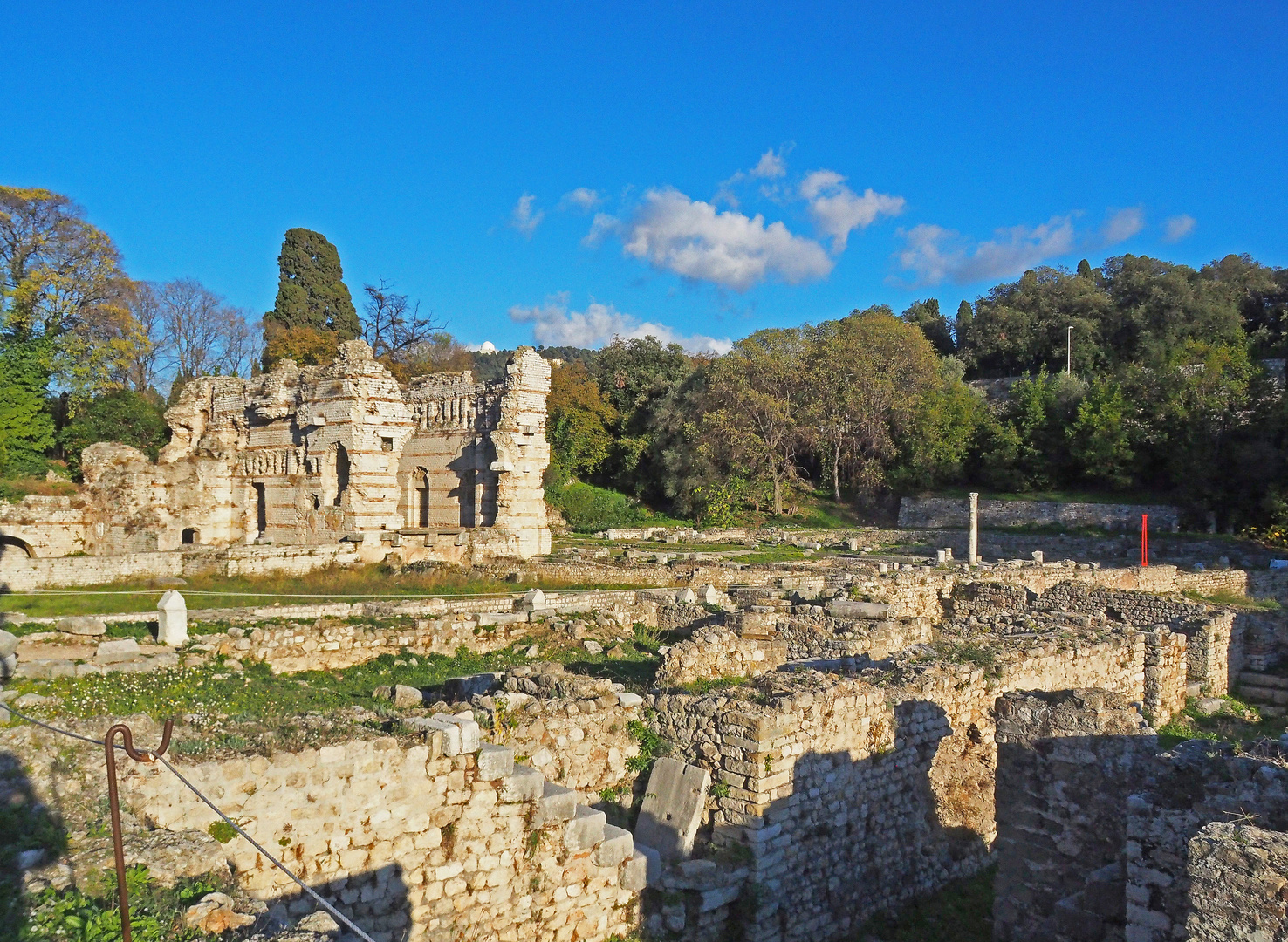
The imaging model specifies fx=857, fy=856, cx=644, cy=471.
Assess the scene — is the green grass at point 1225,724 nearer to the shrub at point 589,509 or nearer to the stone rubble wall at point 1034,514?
the stone rubble wall at point 1034,514

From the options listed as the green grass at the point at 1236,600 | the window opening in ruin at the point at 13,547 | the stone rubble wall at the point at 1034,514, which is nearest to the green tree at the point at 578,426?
the stone rubble wall at the point at 1034,514

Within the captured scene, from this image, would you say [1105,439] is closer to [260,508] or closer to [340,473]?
[340,473]

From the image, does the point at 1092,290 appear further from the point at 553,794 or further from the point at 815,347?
the point at 553,794

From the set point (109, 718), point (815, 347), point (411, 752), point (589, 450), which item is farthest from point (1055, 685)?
point (589, 450)

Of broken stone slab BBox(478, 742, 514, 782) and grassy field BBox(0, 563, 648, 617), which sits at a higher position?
A: broken stone slab BBox(478, 742, 514, 782)

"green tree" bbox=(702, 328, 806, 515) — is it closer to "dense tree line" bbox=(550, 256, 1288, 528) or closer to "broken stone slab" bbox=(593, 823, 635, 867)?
"dense tree line" bbox=(550, 256, 1288, 528)

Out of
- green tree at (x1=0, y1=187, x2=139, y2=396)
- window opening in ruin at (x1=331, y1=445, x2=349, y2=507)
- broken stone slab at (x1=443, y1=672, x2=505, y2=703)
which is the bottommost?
broken stone slab at (x1=443, y1=672, x2=505, y2=703)

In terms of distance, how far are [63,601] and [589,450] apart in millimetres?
34248

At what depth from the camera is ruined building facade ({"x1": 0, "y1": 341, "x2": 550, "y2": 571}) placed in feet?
80.3

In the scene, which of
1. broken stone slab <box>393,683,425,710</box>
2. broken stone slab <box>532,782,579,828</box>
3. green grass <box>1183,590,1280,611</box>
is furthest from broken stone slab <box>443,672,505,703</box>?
green grass <box>1183,590,1280,611</box>

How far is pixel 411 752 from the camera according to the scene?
5.12m

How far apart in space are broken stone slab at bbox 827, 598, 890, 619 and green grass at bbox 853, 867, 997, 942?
4.79 meters

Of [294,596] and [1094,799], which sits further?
[294,596]

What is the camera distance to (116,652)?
422 inches
